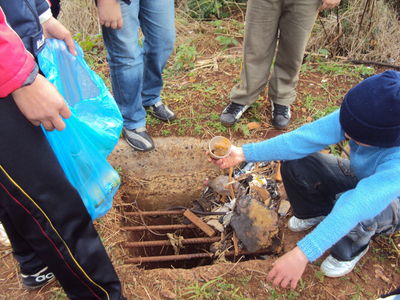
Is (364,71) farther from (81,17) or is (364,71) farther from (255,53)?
(81,17)

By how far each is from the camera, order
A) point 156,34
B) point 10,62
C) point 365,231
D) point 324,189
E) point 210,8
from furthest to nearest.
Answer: point 210,8, point 156,34, point 324,189, point 365,231, point 10,62

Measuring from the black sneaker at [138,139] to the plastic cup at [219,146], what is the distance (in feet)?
2.52

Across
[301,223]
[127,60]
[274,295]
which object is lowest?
[274,295]

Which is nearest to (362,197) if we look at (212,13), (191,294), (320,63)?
(191,294)

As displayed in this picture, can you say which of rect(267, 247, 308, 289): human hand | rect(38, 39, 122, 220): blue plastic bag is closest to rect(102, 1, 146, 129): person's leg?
rect(38, 39, 122, 220): blue plastic bag

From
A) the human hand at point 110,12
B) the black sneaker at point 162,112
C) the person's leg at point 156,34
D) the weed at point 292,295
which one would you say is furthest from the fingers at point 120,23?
the weed at point 292,295

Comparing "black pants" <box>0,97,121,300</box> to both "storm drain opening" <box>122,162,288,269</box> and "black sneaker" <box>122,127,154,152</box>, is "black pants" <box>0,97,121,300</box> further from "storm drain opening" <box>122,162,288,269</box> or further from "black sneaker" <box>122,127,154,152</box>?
"black sneaker" <box>122,127,154,152</box>

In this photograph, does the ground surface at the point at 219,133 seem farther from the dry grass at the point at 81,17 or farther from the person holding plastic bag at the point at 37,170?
the dry grass at the point at 81,17

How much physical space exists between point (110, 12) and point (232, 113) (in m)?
1.29

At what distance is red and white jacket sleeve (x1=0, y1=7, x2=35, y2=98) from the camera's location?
99cm

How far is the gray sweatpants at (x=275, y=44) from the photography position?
2.31m

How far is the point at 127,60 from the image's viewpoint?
212cm

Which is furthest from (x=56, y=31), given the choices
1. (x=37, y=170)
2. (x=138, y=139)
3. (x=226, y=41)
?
(x=226, y=41)

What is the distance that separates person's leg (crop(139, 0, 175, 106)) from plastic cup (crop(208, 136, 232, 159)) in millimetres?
850
